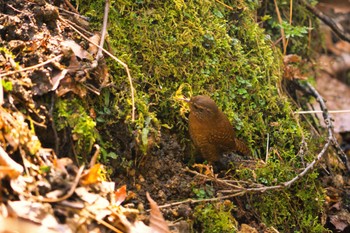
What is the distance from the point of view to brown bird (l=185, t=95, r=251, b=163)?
11.2 feet

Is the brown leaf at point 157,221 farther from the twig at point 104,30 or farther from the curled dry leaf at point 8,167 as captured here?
the twig at point 104,30

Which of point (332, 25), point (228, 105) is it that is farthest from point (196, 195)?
point (332, 25)

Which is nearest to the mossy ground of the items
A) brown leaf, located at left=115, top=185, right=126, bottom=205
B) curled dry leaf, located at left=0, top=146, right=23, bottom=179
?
brown leaf, located at left=115, top=185, right=126, bottom=205

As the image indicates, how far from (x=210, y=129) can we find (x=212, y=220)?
693 millimetres

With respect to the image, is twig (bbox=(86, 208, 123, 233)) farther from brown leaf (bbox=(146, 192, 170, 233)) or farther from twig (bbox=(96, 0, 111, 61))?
twig (bbox=(96, 0, 111, 61))

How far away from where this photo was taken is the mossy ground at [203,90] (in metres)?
3.14

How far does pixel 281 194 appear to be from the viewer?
356cm

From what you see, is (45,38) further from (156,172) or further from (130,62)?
(156,172)

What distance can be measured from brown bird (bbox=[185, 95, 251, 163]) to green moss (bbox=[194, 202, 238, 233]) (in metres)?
0.51

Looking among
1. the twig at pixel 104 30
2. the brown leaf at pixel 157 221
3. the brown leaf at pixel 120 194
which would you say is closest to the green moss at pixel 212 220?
the brown leaf at pixel 157 221

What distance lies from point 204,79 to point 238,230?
A: 105cm

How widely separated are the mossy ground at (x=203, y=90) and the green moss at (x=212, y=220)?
0.09 ft

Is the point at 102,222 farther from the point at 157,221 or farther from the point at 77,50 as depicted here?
the point at 77,50

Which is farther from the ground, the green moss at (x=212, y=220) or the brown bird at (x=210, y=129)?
the brown bird at (x=210, y=129)
